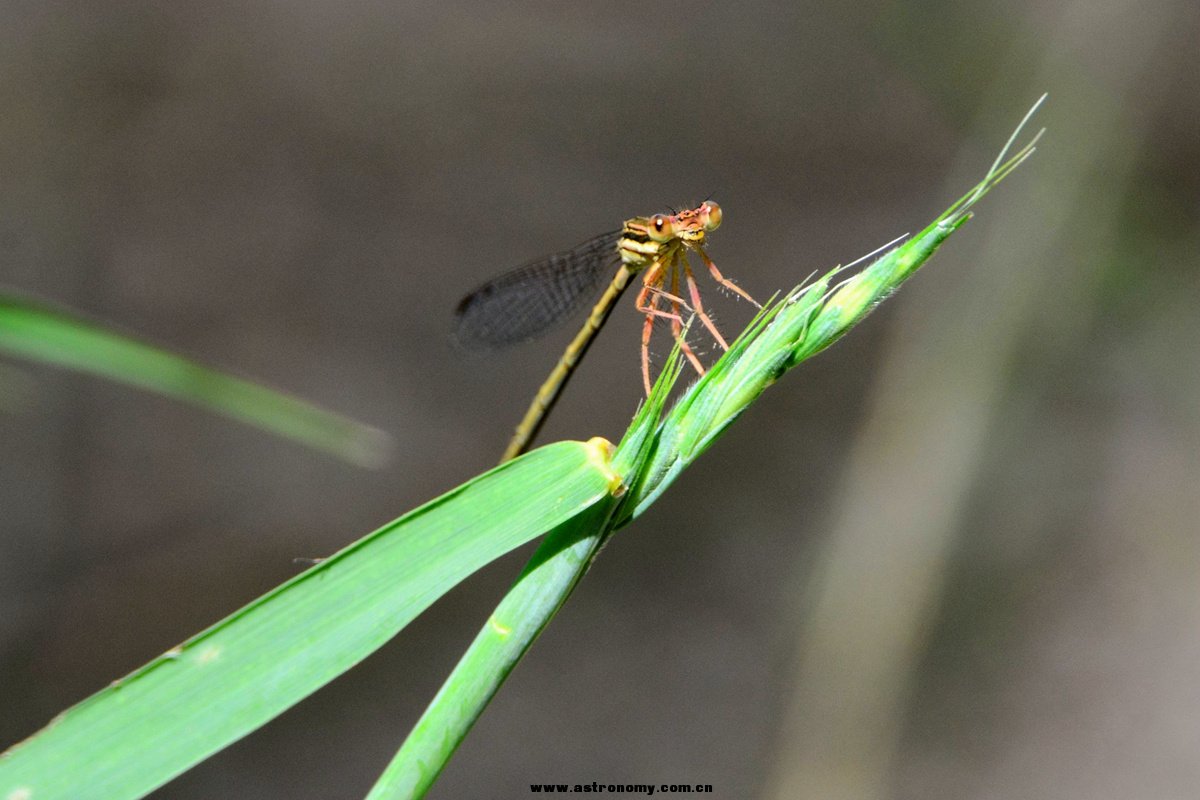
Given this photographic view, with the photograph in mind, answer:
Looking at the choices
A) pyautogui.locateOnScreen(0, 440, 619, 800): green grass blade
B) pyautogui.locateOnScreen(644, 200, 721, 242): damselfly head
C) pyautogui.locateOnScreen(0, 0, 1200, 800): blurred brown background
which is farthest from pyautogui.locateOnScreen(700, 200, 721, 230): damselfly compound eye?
pyautogui.locateOnScreen(0, 0, 1200, 800): blurred brown background

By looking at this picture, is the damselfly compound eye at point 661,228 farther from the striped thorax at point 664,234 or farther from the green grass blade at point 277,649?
the green grass blade at point 277,649

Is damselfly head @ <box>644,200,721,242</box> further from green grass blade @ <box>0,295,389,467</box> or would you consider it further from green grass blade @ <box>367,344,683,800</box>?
green grass blade @ <box>367,344,683,800</box>

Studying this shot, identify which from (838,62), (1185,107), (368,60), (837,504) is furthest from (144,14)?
(1185,107)

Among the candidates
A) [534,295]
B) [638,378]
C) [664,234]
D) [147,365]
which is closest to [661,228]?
[664,234]

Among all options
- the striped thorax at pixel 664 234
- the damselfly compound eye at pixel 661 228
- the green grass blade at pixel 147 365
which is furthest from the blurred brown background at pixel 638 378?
the green grass blade at pixel 147 365

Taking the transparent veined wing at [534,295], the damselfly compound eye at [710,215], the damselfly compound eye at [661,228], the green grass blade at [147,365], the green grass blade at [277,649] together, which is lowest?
the green grass blade at [277,649]

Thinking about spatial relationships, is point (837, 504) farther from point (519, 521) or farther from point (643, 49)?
point (519, 521)
